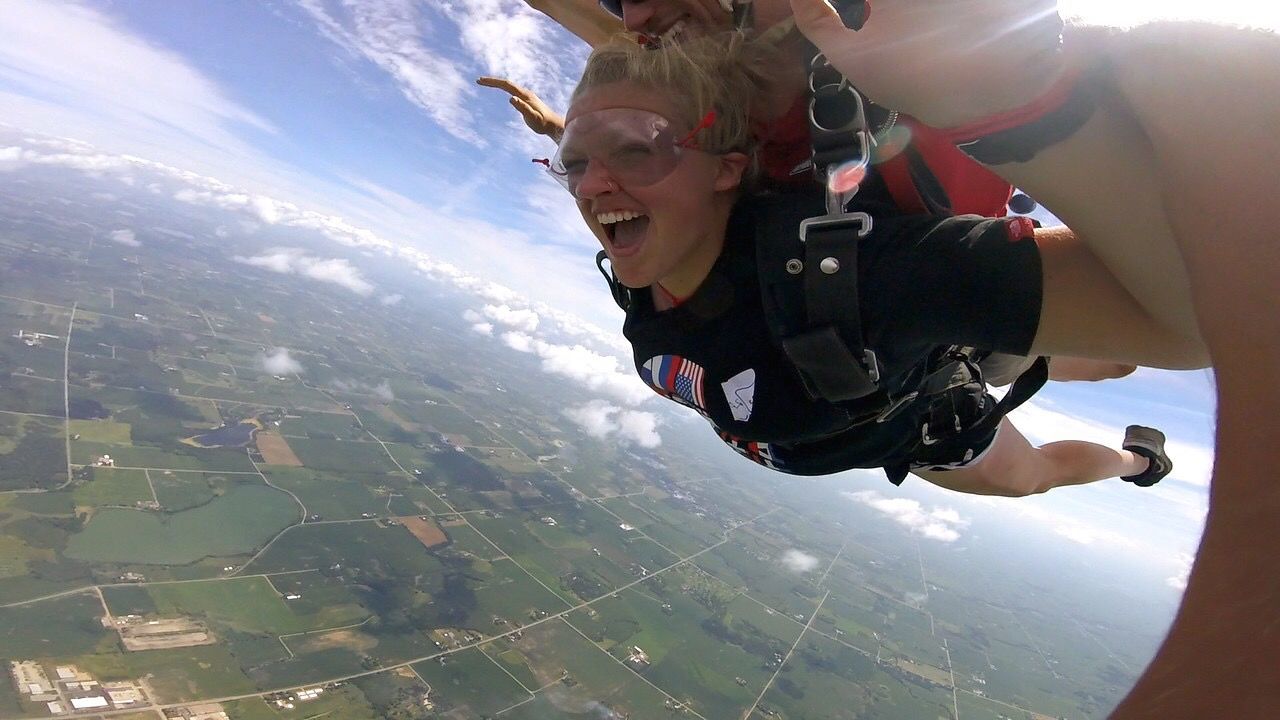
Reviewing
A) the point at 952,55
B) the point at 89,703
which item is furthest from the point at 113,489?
the point at 952,55

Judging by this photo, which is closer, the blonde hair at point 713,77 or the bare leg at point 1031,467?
the blonde hair at point 713,77

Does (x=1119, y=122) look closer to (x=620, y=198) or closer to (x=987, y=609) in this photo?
(x=620, y=198)

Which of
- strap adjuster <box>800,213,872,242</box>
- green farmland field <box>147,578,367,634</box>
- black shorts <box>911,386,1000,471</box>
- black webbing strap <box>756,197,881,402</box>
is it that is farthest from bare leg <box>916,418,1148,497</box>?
green farmland field <box>147,578,367,634</box>

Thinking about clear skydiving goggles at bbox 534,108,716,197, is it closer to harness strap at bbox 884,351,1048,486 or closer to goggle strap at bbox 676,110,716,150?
goggle strap at bbox 676,110,716,150

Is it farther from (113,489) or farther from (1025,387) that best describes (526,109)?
(113,489)

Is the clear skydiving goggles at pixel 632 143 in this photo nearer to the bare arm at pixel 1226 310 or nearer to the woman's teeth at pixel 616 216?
the woman's teeth at pixel 616 216

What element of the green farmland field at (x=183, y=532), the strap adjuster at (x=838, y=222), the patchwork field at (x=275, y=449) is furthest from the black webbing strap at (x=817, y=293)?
the patchwork field at (x=275, y=449)
